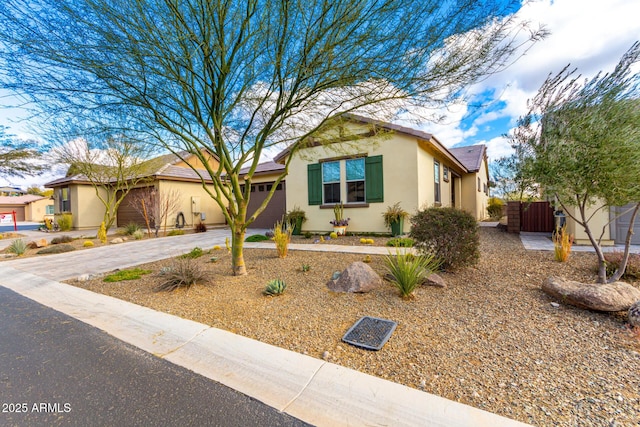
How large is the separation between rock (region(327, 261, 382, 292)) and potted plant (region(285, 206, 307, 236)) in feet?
22.1

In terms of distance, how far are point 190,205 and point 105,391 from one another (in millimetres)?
15654

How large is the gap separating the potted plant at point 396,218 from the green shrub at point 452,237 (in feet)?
14.1

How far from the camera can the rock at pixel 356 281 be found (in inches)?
171

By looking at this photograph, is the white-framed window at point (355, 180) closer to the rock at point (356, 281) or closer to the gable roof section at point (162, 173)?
the rock at point (356, 281)

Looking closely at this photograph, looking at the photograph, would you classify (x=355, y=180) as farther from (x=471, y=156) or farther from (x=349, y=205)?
(x=471, y=156)

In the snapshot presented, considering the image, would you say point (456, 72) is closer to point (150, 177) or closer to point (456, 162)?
point (456, 162)

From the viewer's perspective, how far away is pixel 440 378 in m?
2.25

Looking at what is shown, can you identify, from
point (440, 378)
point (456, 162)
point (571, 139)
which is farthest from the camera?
point (456, 162)

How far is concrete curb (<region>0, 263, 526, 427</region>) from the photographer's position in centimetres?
188

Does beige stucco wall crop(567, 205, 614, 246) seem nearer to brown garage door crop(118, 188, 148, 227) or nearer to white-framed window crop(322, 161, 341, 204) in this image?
white-framed window crop(322, 161, 341, 204)

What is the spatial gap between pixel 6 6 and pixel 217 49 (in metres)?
2.35

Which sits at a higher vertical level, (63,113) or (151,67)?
(151,67)

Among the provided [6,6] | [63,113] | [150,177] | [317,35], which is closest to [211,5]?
[317,35]

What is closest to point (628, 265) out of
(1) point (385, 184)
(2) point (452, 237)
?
(2) point (452, 237)
